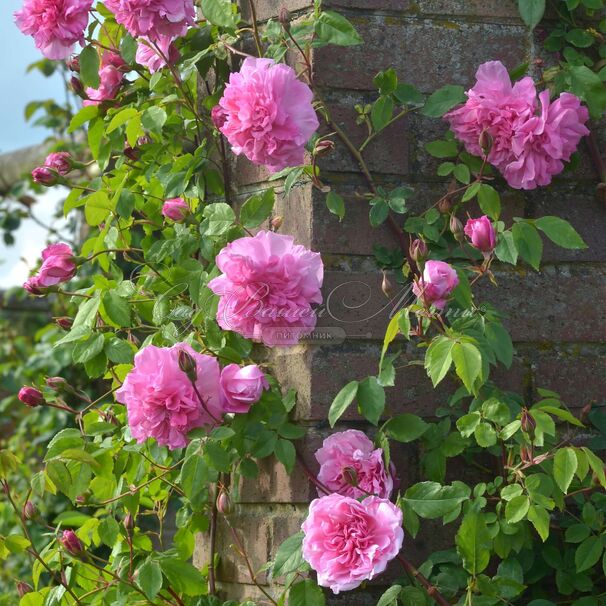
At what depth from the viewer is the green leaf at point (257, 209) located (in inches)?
64.8

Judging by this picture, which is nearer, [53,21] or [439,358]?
[439,358]

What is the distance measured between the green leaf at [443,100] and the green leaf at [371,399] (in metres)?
0.48

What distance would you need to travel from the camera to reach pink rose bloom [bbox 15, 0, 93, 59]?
174 centimetres

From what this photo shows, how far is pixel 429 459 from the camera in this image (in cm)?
163

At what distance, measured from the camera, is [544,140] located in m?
1.69

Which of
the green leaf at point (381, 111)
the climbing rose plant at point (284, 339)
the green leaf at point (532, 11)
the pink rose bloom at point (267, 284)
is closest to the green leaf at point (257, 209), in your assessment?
the climbing rose plant at point (284, 339)

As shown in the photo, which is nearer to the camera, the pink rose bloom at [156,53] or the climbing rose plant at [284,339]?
the climbing rose plant at [284,339]

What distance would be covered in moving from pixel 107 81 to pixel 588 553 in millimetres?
1264

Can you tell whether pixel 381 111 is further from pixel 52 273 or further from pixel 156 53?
pixel 52 273

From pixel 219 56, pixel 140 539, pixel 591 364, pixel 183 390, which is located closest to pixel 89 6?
pixel 219 56

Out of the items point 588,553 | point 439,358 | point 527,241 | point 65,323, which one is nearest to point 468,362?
point 439,358

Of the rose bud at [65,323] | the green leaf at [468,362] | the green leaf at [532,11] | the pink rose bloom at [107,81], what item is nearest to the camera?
the green leaf at [468,362]

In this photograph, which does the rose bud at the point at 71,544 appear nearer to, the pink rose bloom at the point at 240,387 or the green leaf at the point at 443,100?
the pink rose bloom at the point at 240,387

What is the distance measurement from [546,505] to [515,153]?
60 cm
